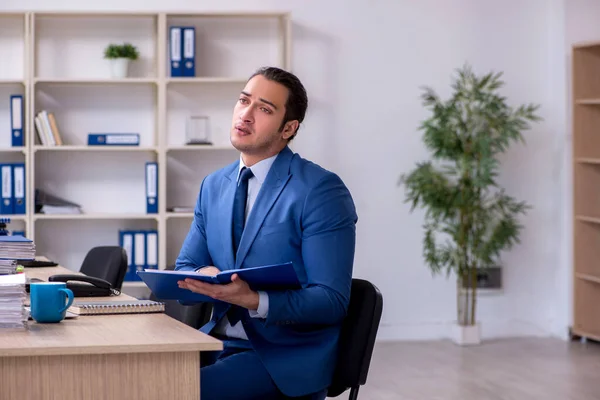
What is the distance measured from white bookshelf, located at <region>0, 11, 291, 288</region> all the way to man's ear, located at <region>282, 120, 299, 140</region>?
3.42m

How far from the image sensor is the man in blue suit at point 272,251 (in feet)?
7.48

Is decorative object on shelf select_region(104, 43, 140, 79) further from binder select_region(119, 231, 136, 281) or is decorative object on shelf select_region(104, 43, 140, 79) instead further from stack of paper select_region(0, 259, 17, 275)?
stack of paper select_region(0, 259, 17, 275)

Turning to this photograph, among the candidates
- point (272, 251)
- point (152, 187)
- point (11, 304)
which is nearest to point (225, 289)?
point (272, 251)

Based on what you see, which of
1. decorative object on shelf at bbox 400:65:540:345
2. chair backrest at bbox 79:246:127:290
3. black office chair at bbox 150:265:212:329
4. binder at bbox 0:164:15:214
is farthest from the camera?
decorative object on shelf at bbox 400:65:540:345

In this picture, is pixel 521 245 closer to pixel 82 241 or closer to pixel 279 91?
pixel 82 241

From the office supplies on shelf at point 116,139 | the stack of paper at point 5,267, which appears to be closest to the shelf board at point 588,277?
the office supplies on shelf at point 116,139

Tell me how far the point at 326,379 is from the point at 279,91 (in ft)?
2.50

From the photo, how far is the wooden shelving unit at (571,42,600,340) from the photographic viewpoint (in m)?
6.25

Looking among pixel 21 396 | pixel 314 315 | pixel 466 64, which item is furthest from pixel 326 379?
pixel 466 64

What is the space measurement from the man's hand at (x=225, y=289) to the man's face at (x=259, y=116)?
0.46 meters

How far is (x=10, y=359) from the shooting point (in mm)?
1956

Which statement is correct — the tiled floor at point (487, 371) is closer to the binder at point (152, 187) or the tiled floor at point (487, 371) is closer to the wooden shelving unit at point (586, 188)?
the wooden shelving unit at point (586, 188)

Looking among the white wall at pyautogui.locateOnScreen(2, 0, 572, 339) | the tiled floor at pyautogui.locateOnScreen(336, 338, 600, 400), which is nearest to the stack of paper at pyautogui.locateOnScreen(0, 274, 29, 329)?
the tiled floor at pyautogui.locateOnScreen(336, 338, 600, 400)

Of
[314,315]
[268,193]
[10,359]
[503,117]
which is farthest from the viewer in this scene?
[503,117]
